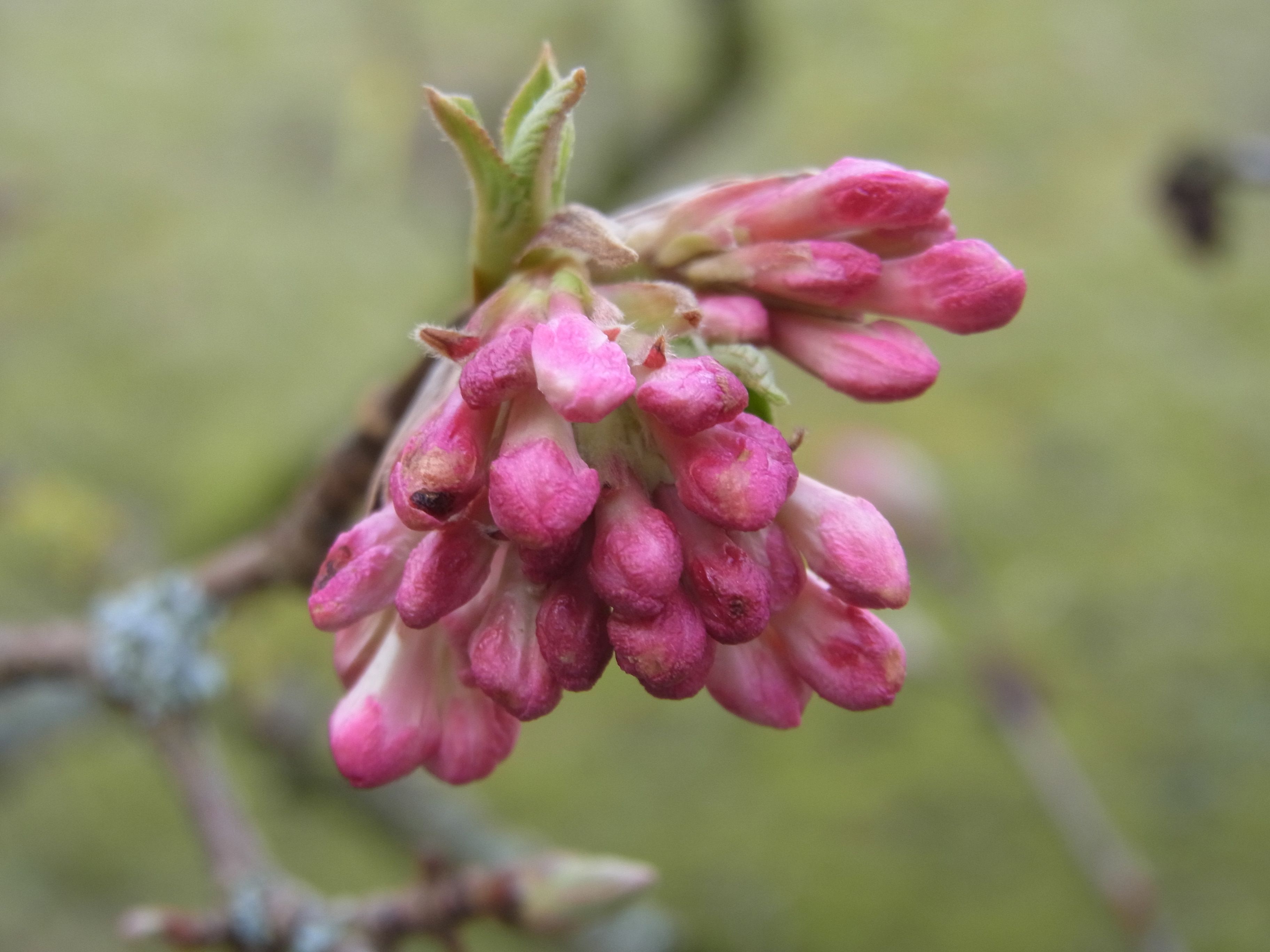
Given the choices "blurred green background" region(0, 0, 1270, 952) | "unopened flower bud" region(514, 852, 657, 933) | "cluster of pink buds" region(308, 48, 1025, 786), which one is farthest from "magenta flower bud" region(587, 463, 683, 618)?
"blurred green background" region(0, 0, 1270, 952)

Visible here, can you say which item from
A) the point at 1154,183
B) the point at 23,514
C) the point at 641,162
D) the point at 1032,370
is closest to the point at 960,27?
the point at 1032,370

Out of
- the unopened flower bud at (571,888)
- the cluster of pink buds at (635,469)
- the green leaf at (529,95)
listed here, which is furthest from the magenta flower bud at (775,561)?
the unopened flower bud at (571,888)

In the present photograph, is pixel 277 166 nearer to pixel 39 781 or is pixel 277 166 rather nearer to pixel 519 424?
pixel 39 781

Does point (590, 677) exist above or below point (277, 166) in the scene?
above

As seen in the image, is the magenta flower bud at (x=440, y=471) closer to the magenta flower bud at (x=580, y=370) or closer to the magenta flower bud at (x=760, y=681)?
the magenta flower bud at (x=580, y=370)

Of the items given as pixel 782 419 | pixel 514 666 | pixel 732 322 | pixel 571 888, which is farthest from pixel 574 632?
pixel 782 419
